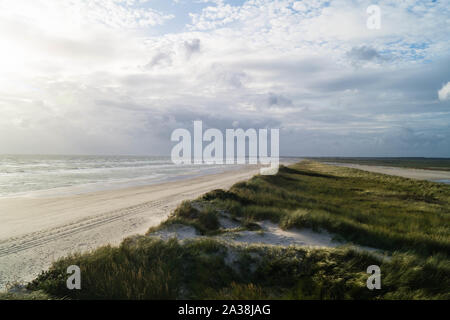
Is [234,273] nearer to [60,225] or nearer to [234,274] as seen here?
[234,274]

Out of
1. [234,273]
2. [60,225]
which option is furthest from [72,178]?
[234,273]

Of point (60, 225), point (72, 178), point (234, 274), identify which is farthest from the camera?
point (72, 178)

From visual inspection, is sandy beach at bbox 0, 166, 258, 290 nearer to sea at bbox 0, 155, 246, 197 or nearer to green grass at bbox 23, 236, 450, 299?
green grass at bbox 23, 236, 450, 299

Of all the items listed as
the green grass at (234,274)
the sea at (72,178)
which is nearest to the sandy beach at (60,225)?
the green grass at (234,274)

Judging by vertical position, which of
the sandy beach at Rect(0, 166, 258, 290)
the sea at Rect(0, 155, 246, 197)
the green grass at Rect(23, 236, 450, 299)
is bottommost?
the sea at Rect(0, 155, 246, 197)

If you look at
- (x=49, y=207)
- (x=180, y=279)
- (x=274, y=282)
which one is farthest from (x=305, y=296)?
(x=49, y=207)

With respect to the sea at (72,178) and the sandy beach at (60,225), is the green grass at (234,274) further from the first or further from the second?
the sea at (72,178)

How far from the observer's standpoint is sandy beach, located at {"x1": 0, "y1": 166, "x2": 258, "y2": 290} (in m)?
7.51

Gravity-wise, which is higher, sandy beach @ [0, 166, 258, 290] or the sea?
sandy beach @ [0, 166, 258, 290]

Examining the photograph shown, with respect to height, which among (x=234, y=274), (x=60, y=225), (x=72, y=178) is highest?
(x=234, y=274)

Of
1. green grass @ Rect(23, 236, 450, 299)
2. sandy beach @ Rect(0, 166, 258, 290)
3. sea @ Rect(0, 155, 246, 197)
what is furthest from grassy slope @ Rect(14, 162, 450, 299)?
sea @ Rect(0, 155, 246, 197)

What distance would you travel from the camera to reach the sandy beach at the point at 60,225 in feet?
24.6

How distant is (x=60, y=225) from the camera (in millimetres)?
11484
